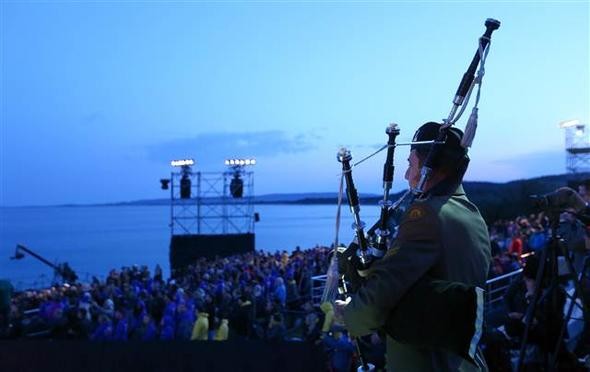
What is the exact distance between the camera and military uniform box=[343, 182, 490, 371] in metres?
2.25

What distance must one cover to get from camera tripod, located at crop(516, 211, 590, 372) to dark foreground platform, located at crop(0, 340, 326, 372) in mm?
2045

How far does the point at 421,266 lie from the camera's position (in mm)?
2252

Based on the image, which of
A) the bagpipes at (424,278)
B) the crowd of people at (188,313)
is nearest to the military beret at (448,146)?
the bagpipes at (424,278)

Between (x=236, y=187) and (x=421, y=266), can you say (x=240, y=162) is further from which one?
(x=421, y=266)

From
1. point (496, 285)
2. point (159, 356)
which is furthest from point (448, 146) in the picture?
point (496, 285)

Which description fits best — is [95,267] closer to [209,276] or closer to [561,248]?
[209,276]

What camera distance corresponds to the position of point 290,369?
584 centimetres

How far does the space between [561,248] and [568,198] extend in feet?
1.77

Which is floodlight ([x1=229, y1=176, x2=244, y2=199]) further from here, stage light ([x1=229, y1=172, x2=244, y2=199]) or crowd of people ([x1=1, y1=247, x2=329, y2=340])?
crowd of people ([x1=1, y1=247, x2=329, y2=340])

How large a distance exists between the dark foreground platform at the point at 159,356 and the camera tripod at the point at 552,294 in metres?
2.04

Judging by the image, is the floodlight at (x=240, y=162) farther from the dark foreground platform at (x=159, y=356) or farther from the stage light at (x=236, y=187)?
the dark foreground platform at (x=159, y=356)

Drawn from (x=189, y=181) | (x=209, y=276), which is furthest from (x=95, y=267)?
(x=209, y=276)

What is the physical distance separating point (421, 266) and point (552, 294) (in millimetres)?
2588

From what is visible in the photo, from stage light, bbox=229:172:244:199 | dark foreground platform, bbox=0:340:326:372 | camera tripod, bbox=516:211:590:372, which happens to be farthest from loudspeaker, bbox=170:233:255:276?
camera tripod, bbox=516:211:590:372
